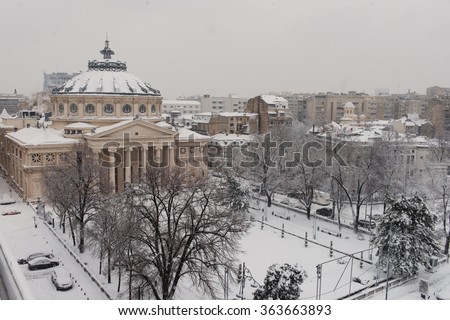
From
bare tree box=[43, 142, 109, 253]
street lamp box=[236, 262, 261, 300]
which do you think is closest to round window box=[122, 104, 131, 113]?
bare tree box=[43, 142, 109, 253]

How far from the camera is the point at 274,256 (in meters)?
21.9

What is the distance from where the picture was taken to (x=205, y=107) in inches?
3755

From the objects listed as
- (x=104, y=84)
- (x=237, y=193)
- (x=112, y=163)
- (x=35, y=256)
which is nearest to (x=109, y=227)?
(x=35, y=256)

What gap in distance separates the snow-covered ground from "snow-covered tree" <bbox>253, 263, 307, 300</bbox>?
272 cm

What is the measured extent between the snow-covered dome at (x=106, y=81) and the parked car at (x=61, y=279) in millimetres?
23531

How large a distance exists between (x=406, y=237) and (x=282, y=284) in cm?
792

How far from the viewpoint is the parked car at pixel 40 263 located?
18.9 metres

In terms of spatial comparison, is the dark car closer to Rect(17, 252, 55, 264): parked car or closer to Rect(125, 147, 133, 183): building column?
Rect(125, 147, 133, 183): building column

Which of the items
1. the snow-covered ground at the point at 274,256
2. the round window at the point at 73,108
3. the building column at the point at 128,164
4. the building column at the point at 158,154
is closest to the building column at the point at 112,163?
the building column at the point at 128,164

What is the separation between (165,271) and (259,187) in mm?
22438

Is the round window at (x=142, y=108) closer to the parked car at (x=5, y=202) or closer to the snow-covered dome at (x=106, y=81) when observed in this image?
the snow-covered dome at (x=106, y=81)

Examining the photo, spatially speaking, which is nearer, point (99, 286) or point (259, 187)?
point (99, 286)
